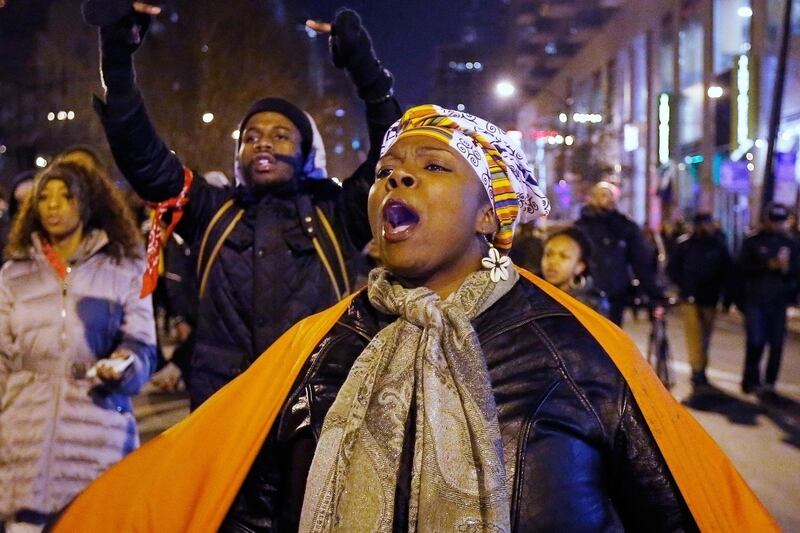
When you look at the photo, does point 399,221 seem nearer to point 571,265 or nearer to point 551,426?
point 551,426

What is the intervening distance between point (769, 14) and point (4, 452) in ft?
108

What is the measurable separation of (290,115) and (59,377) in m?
1.58

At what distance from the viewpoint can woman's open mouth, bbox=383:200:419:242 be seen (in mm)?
1977

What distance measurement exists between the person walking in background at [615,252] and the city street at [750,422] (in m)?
1.42

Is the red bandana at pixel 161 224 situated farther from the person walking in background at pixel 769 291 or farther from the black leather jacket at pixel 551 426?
the person walking in background at pixel 769 291

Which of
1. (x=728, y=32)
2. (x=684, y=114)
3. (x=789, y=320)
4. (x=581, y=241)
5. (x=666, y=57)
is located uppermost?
(x=666, y=57)

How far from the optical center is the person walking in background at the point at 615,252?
374 inches

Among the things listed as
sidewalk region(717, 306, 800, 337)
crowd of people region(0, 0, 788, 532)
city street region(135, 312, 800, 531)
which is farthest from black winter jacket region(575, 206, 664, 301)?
sidewalk region(717, 306, 800, 337)

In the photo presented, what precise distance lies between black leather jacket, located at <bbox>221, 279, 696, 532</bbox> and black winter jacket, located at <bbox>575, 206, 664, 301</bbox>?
752 cm

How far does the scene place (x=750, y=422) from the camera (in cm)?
935

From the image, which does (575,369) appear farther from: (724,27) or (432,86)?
(432,86)

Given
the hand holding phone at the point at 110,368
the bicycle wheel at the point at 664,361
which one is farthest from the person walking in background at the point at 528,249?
the hand holding phone at the point at 110,368

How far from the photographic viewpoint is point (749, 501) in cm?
199

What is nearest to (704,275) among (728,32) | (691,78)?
(728,32)
